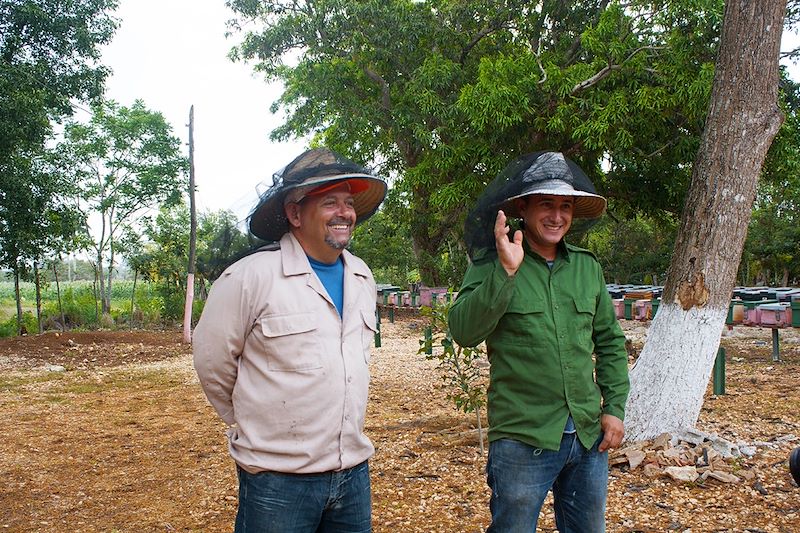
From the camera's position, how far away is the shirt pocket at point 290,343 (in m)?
1.90

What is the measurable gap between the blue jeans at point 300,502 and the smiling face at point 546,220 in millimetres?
953

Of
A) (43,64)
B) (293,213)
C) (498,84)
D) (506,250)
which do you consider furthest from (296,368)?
(43,64)

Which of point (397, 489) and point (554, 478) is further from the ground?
point (554, 478)

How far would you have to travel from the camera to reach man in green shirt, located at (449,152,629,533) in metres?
2.12

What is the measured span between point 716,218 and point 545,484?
3000 mm

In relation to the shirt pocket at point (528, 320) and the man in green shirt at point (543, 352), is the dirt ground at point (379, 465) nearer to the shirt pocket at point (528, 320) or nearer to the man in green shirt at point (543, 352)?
the man in green shirt at point (543, 352)

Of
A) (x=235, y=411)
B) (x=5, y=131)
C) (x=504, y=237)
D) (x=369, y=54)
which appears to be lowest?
(x=235, y=411)

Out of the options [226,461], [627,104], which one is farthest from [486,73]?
[226,461]

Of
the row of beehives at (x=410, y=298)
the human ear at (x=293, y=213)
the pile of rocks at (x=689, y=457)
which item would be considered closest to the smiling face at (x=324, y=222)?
the human ear at (x=293, y=213)

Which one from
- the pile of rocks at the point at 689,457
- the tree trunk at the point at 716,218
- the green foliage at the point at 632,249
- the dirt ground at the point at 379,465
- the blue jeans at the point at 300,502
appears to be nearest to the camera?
the blue jeans at the point at 300,502

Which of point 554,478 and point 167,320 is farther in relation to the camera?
point 167,320

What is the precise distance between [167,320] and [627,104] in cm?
1411

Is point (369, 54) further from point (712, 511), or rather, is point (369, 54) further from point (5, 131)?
point (712, 511)

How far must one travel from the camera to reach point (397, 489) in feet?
14.0
